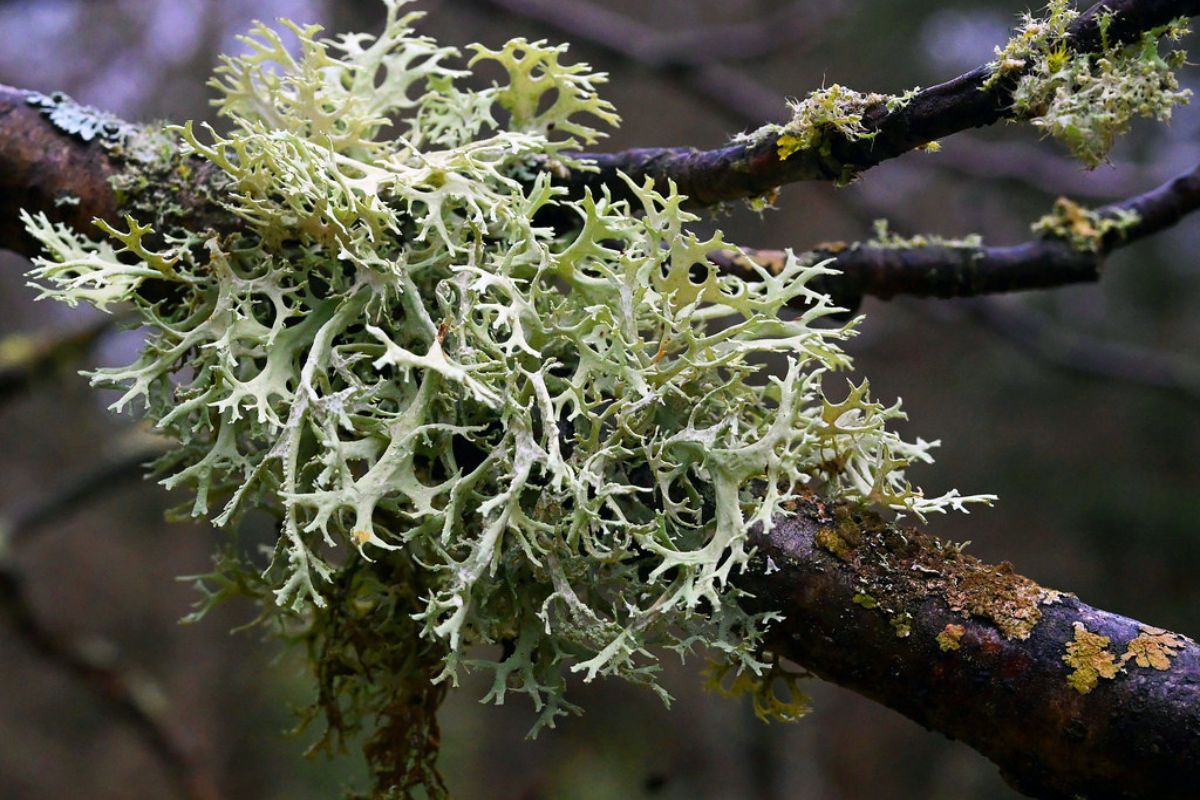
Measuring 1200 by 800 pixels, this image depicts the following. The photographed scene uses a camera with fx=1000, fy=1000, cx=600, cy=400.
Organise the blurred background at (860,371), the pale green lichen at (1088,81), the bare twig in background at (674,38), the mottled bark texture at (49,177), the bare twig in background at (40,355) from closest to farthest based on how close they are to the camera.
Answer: the pale green lichen at (1088,81) → the mottled bark texture at (49,177) → the bare twig in background at (40,355) → the bare twig in background at (674,38) → the blurred background at (860,371)

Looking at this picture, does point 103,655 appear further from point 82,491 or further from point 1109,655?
point 1109,655

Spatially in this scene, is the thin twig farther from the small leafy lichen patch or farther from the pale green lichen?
the pale green lichen

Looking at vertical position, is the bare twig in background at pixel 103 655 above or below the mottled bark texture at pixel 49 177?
below

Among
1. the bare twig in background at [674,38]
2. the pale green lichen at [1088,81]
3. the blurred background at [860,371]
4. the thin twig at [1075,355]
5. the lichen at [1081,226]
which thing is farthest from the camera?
the blurred background at [860,371]

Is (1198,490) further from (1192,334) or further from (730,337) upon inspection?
(730,337)

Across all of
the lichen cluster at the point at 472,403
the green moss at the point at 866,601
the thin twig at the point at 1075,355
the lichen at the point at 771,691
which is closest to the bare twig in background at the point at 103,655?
the lichen cluster at the point at 472,403

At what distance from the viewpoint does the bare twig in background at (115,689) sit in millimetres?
2166

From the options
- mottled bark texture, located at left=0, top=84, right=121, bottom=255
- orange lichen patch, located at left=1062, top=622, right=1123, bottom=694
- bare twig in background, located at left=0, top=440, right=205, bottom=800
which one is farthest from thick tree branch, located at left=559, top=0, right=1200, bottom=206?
bare twig in background, located at left=0, top=440, right=205, bottom=800

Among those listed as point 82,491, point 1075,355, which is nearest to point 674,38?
point 1075,355

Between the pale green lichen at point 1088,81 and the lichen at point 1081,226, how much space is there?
689mm

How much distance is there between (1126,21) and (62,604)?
Result: 5774mm

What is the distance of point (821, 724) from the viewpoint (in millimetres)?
5160

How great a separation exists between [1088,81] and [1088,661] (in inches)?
17.4

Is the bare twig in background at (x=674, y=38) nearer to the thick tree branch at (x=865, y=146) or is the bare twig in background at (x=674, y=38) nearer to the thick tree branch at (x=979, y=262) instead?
the thick tree branch at (x=979, y=262)
